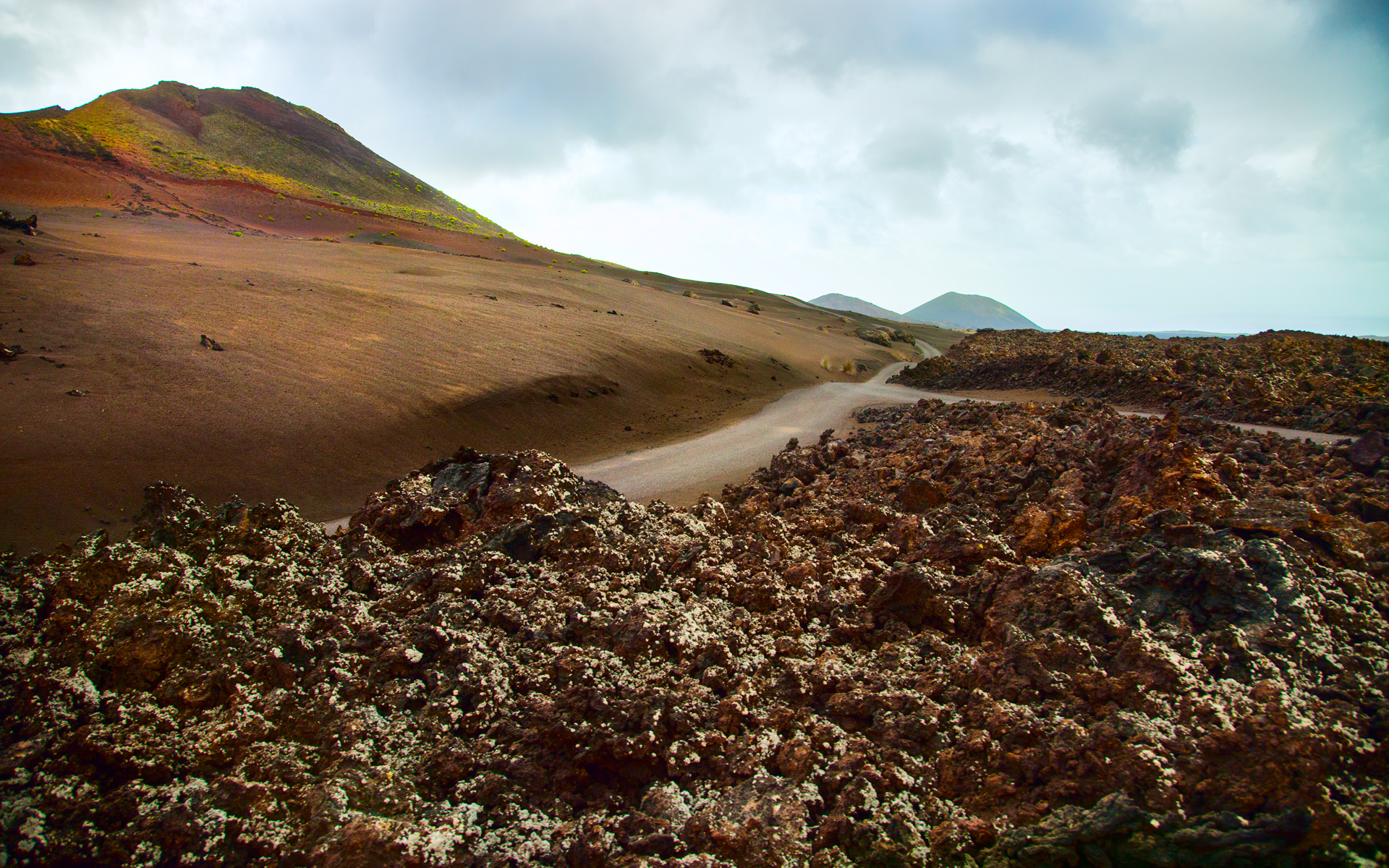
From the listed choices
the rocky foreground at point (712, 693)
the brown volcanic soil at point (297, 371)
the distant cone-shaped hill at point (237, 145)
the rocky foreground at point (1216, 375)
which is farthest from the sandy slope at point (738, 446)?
the distant cone-shaped hill at point (237, 145)

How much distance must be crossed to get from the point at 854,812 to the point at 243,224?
146 ft

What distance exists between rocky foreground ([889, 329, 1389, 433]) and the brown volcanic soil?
6193mm

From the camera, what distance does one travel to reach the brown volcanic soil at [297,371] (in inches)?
372

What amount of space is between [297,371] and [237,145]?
62.7m

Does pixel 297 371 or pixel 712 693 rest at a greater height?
pixel 712 693

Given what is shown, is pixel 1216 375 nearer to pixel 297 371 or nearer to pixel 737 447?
pixel 737 447

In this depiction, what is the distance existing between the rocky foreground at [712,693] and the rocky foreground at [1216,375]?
15.5 ft

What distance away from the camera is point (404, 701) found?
10.8 ft

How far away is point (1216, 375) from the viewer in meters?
14.6

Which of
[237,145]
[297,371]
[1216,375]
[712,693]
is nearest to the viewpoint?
[712,693]

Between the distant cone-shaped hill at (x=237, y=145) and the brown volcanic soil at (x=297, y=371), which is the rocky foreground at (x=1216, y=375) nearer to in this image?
the brown volcanic soil at (x=297, y=371)

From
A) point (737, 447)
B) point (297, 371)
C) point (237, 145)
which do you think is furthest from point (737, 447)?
point (237, 145)

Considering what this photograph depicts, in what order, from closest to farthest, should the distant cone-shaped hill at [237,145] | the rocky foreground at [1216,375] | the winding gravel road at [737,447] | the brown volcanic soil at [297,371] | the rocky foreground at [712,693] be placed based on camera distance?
the rocky foreground at [712,693] < the brown volcanic soil at [297,371] < the winding gravel road at [737,447] < the rocky foreground at [1216,375] < the distant cone-shaped hill at [237,145]

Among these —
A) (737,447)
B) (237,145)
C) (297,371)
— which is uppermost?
(237,145)
